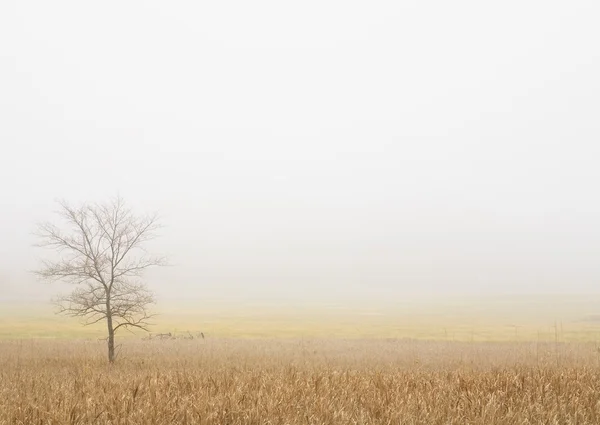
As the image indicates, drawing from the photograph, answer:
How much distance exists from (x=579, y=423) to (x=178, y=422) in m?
4.49

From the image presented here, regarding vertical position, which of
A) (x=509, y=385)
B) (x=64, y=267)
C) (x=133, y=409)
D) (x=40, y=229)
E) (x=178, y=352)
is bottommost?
(x=178, y=352)

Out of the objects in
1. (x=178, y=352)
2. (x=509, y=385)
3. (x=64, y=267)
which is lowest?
(x=178, y=352)

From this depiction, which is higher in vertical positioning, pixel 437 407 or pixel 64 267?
pixel 64 267

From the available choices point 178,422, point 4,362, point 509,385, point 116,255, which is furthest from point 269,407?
point 4,362

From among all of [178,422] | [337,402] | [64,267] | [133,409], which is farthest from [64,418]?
[64,267]

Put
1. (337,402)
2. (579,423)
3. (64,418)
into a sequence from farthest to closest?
(337,402)
(579,423)
(64,418)

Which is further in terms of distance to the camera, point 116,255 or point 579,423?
point 116,255

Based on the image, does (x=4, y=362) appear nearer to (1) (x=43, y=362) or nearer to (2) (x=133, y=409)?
(1) (x=43, y=362)

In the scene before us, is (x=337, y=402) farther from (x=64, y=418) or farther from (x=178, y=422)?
(x=64, y=418)

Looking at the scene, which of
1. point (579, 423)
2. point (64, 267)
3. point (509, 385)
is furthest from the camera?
point (64, 267)

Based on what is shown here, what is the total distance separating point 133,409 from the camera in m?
5.47

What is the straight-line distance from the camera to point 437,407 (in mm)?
5625

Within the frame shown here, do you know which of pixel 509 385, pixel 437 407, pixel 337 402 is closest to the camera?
pixel 437 407

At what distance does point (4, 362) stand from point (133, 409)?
14645 millimetres
